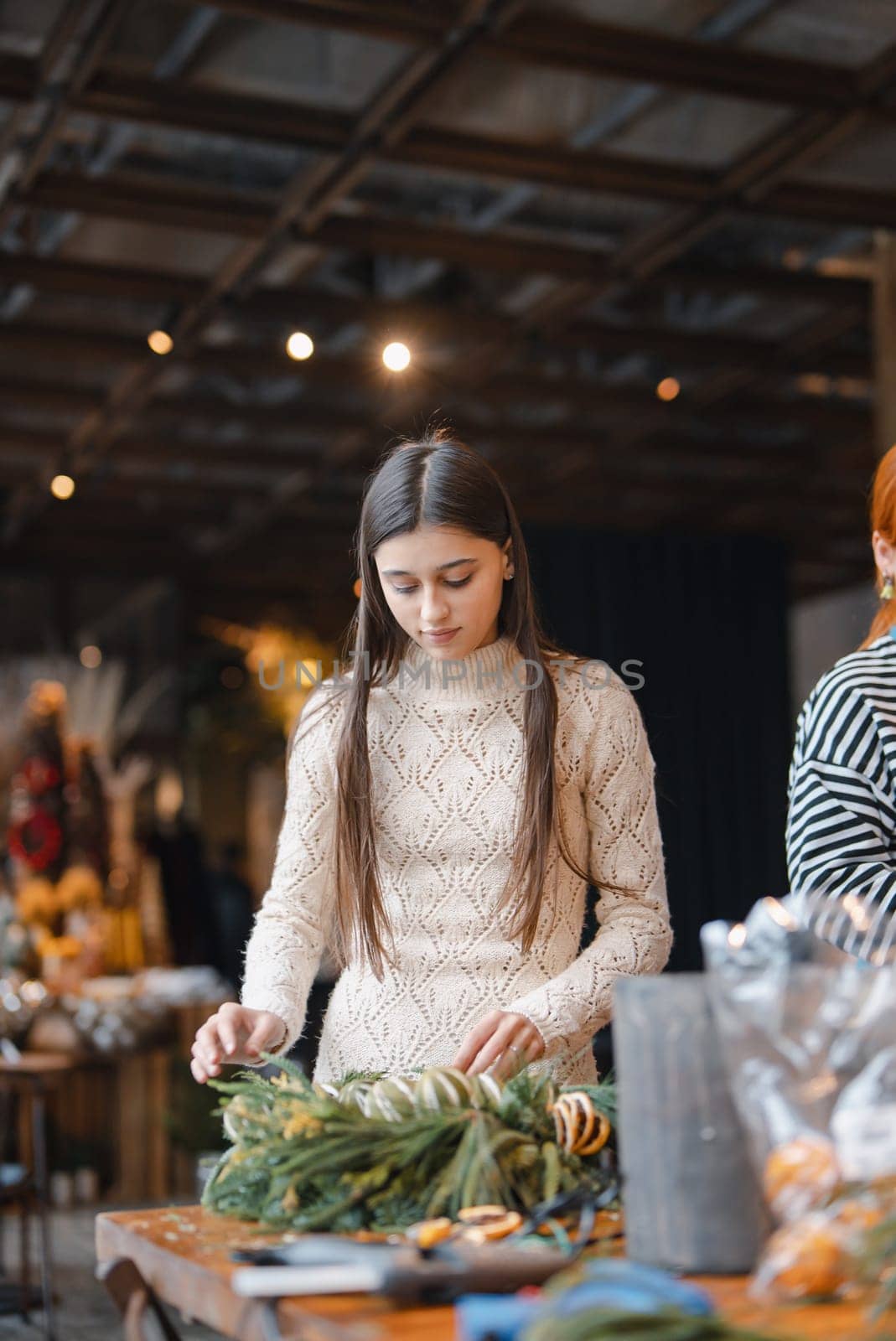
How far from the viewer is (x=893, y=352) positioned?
5.58 m

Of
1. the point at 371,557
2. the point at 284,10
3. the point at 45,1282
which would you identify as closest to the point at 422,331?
the point at 284,10

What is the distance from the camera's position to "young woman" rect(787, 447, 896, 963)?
1476mm

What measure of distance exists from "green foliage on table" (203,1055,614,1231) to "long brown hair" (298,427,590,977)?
A: 508 mm

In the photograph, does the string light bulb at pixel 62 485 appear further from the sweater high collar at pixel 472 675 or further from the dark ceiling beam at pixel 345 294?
the sweater high collar at pixel 472 675

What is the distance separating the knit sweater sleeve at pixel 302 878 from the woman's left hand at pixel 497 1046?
30cm

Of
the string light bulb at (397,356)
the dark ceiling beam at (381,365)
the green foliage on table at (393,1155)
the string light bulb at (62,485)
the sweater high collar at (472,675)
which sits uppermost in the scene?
the dark ceiling beam at (381,365)

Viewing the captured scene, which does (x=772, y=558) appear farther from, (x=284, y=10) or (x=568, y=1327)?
(x=568, y=1327)

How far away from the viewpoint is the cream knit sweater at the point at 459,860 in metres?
1.72

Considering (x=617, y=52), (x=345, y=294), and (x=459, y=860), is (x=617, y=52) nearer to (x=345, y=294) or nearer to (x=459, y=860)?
(x=345, y=294)

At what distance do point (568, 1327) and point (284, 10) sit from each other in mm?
3571

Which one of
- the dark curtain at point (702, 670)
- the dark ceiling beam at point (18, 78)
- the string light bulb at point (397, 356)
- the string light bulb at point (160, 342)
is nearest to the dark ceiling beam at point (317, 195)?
the string light bulb at point (160, 342)

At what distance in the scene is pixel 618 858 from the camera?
5.67ft

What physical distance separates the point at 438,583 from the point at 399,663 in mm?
185

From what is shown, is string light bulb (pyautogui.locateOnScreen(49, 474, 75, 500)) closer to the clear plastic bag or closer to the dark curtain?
the dark curtain
